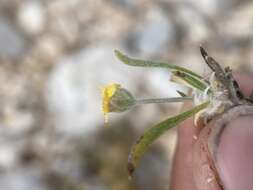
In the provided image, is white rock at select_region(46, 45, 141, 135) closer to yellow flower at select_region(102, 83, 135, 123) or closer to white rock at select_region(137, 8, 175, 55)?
white rock at select_region(137, 8, 175, 55)

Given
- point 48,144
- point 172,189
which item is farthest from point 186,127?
point 48,144

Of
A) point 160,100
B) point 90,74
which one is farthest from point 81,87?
point 160,100

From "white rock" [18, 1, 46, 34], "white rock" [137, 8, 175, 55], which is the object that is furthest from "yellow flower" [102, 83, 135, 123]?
"white rock" [18, 1, 46, 34]

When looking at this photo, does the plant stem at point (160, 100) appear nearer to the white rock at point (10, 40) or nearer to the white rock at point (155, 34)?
the white rock at point (155, 34)

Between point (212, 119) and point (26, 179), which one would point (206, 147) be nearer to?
point (212, 119)

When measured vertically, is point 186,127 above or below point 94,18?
below

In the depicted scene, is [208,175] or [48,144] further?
[48,144]

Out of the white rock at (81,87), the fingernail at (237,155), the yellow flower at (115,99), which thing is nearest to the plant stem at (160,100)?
the yellow flower at (115,99)
